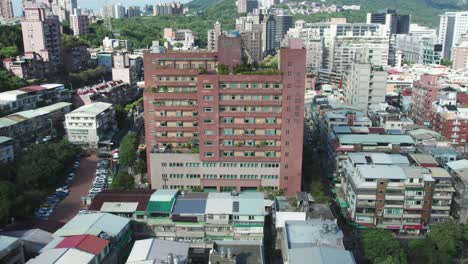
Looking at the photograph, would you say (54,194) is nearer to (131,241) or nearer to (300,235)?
(131,241)

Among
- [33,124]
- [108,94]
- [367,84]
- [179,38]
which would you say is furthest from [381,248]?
[179,38]

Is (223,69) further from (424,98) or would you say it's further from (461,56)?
(461,56)

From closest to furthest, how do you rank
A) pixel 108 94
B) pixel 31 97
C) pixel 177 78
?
1. pixel 177 78
2. pixel 31 97
3. pixel 108 94

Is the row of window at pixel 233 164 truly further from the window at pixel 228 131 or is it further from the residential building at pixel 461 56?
the residential building at pixel 461 56

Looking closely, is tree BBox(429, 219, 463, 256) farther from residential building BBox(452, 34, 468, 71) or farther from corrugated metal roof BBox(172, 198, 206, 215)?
residential building BBox(452, 34, 468, 71)

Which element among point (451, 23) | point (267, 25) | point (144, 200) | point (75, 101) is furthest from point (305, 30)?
point (144, 200)

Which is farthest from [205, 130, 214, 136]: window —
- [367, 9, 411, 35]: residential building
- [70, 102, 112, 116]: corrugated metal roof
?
[367, 9, 411, 35]: residential building

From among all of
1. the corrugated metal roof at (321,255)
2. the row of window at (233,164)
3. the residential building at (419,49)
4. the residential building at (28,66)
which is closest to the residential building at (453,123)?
the row of window at (233,164)
